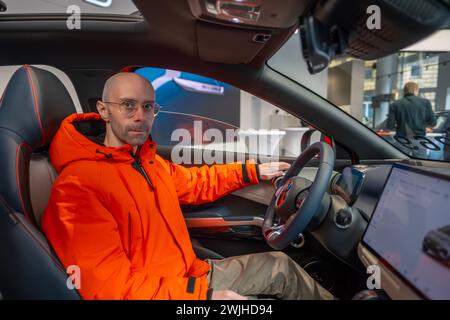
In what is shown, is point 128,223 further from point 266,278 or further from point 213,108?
point 213,108

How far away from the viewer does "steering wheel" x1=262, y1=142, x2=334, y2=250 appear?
98 cm

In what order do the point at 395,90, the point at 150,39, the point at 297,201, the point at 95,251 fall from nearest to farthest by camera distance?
the point at 95,251 < the point at 297,201 < the point at 150,39 < the point at 395,90

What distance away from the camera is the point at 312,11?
2.61 ft

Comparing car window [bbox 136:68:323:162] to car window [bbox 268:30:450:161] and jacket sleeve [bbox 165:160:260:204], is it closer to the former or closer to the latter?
car window [bbox 268:30:450:161]

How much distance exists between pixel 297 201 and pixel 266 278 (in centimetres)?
35

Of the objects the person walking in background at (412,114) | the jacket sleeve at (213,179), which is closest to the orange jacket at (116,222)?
the jacket sleeve at (213,179)

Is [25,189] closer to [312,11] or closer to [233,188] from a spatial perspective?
[233,188]

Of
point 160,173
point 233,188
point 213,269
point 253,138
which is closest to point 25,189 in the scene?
point 160,173

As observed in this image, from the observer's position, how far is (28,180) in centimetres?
106

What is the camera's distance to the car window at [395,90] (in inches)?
58.4

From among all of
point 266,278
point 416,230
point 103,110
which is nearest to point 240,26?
point 103,110

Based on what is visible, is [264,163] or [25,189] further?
[264,163]

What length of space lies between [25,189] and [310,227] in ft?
3.31

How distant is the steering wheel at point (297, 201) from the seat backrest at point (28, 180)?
0.68 meters
